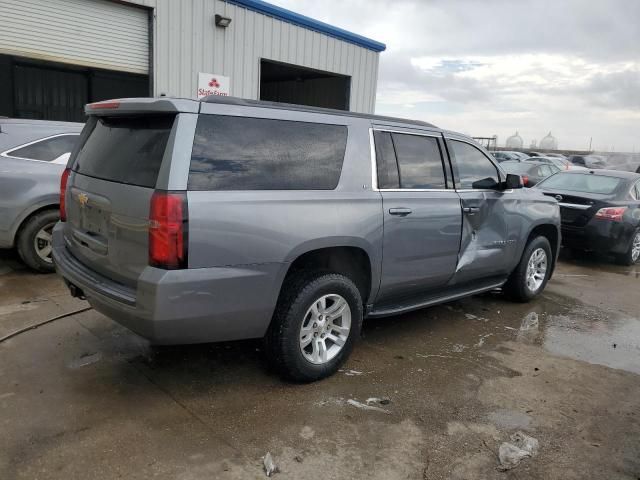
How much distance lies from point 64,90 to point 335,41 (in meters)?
8.43

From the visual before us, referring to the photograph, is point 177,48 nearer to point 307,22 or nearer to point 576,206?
point 307,22

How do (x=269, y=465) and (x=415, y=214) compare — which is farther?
(x=415, y=214)

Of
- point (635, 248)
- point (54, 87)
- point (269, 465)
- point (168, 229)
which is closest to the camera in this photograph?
point (269, 465)

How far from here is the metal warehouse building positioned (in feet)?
28.2

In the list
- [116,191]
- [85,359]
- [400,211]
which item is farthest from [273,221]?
[85,359]

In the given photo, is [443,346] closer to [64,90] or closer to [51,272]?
[51,272]

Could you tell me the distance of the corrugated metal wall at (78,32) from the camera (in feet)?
27.0

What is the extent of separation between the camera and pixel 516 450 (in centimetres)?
304

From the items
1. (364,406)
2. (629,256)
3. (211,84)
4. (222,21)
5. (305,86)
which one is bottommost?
(364,406)

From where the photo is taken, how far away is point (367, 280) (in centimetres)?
401

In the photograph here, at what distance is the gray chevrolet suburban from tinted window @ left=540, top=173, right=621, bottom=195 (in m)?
5.19

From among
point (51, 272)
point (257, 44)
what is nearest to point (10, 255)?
point (51, 272)

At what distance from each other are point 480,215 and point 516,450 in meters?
2.33

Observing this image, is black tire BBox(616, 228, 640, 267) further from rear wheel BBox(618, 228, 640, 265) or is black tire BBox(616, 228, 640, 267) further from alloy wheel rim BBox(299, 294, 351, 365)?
alloy wheel rim BBox(299, 294, 351, 365)
